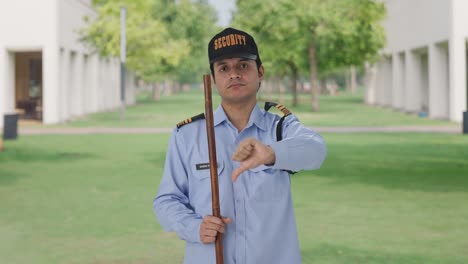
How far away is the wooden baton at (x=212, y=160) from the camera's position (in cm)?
285

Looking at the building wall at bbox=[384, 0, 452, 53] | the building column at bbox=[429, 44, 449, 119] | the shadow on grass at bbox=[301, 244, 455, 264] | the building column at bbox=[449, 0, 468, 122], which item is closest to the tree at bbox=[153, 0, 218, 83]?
the building wall at bbox=[384, 0, 452, 53]

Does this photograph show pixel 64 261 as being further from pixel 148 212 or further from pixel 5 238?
pixel 148 212

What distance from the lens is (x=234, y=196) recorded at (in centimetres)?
313

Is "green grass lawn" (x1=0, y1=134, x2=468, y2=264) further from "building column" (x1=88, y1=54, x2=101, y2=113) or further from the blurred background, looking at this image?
"building column" (x1=88, y1=54, x2=101, y2=113)

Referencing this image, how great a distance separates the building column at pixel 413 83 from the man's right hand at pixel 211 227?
43.1m

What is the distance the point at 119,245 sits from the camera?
28.9 ft

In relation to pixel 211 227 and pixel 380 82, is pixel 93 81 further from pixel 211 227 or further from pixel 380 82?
pixel 211 227

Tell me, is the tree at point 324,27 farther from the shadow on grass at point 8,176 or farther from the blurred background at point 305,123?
the shadow on grass at point 8,176

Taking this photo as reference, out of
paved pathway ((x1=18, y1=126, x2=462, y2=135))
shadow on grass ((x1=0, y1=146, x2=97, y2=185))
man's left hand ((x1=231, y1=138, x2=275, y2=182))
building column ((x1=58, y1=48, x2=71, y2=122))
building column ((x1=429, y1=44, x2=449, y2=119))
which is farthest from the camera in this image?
building column ((x1=429, y1=44, x2=449, y2=119))

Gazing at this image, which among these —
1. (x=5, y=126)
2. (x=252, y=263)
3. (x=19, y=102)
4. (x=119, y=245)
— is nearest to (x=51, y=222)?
(x=119, y=245)

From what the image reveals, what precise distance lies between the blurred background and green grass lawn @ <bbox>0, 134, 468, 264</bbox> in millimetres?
29

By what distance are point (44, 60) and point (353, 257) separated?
29.1m

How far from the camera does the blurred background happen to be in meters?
9.13

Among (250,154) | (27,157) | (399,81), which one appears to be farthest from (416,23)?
(250,154)
